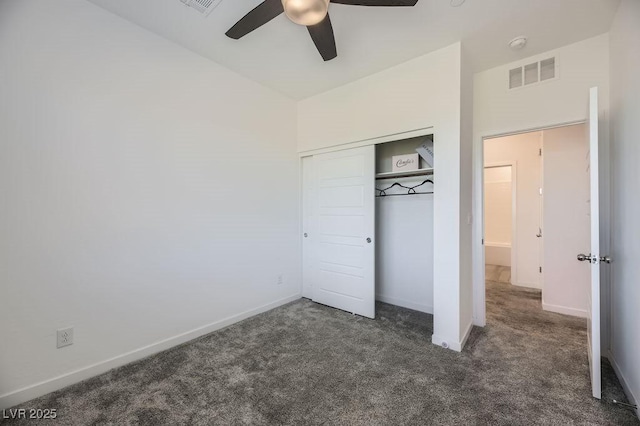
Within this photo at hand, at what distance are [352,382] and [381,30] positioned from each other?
284 cm

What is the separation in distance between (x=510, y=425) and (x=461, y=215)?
1.53 metres

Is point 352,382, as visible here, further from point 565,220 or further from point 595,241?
point 565,220

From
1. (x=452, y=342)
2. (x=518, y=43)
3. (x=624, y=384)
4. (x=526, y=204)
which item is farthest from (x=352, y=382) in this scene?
(x=526, y=204)

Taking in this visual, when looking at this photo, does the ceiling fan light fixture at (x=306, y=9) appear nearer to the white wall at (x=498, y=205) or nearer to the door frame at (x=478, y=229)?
the door frame at (x=478, y=229)

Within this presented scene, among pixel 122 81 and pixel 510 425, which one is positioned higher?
pixel 122 81

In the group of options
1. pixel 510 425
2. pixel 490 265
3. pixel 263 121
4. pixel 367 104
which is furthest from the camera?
pixel 490 265

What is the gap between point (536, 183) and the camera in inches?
163

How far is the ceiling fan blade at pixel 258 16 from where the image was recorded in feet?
5.28

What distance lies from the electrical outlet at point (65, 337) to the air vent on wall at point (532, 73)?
4480 millimetres

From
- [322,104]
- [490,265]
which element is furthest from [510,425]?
[490,265]

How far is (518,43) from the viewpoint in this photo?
2.37m

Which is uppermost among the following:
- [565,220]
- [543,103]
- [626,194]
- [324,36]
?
[324,36]

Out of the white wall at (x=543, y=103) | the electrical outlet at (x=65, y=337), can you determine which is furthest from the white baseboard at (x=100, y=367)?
the white wall at (x=543, y=103)

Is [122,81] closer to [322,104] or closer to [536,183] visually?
[322,104]
